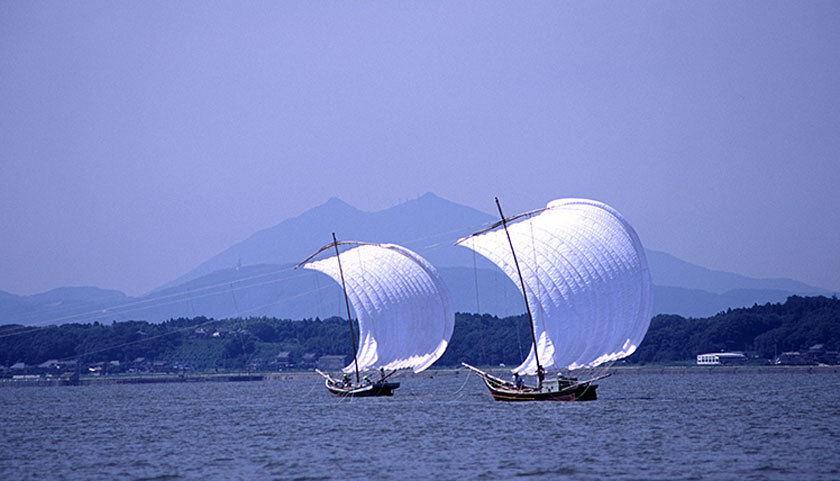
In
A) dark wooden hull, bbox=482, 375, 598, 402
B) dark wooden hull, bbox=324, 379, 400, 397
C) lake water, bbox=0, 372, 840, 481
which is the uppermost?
dark wooden hull, bbox=324, 379, 400, 397

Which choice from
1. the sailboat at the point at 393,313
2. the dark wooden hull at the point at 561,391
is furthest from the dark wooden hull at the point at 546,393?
the sailboat at the point at 393,313

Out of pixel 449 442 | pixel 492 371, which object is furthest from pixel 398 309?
pixel 492 371

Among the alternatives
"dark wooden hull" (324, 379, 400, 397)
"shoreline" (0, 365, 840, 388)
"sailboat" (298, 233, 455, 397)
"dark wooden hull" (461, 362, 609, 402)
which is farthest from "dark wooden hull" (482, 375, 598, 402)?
"shoreline" (0, 365, 840, 388)

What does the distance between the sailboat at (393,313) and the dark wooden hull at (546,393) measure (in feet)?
46.5

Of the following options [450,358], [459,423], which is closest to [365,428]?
[459,423]

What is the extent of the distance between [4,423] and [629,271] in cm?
3757

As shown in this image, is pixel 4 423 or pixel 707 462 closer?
pixel 707 462

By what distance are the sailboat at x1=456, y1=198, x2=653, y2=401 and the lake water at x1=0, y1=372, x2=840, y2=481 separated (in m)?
3.03

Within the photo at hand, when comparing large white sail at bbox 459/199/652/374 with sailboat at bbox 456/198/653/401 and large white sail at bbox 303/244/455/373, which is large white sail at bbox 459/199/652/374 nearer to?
sailboat at bbox 456/198/653/401

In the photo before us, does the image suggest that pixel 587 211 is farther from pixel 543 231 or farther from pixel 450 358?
Result: pixel 450 358

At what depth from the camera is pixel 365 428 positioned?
53.7 metres

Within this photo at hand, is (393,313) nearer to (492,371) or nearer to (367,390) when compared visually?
(367,390)

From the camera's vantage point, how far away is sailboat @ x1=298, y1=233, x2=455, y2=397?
3150 inches

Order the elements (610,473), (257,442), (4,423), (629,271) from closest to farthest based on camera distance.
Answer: (610,473) < (257,442) < (629,271) < (4,423)
